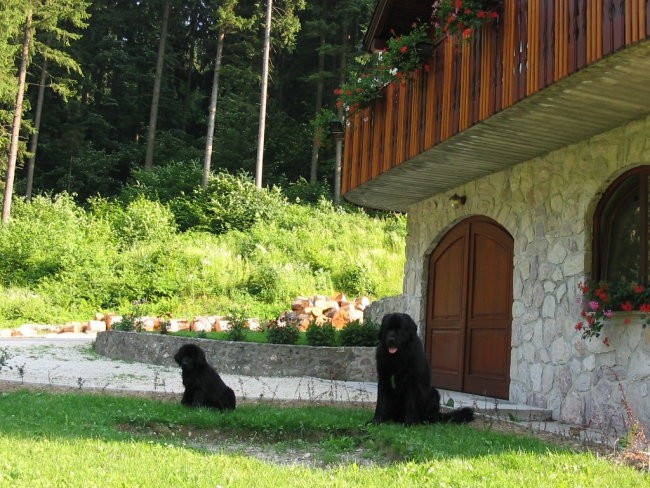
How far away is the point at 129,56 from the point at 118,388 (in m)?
35.6

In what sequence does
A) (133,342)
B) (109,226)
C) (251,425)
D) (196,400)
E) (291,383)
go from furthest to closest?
1. (109,226)
2. (133,342)
3. (291,383)
4. (196,400)
5. (251,425)

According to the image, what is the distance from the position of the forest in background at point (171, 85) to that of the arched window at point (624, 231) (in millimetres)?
23050

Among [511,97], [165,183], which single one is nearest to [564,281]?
[511,97]

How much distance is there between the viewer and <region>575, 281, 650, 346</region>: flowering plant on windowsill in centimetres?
617

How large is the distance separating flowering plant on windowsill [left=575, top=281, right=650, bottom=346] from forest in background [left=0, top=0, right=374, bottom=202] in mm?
23461

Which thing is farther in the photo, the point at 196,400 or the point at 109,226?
the point at 109,226

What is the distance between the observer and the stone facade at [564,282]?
6578 mm

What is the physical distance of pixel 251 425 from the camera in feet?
21.1

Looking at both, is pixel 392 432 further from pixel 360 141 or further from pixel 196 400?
pixel 360 141

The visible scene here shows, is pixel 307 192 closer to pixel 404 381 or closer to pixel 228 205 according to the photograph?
pixel 228 205

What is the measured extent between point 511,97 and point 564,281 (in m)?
2.55

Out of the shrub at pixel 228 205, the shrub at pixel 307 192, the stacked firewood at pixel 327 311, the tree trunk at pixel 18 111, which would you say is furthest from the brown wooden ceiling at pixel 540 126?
the tree trunk at pixel 18 111

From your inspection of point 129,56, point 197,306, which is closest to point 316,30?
point 129,56

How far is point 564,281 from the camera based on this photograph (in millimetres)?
7637
